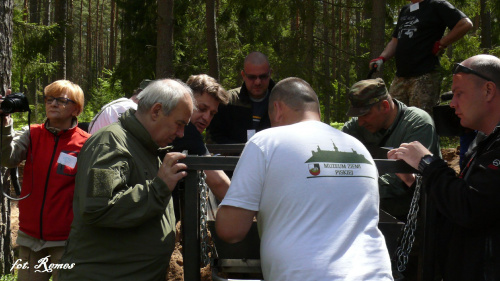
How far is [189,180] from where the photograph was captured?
277 centimetres

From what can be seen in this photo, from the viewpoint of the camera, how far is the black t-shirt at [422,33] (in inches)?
235

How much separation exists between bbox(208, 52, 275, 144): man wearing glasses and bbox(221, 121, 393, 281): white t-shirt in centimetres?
315

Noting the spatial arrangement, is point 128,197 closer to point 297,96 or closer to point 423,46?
point 297,96

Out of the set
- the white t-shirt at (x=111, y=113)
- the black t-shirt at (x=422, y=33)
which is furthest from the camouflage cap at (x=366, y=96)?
the black t-shirt at (x=422, y=33)

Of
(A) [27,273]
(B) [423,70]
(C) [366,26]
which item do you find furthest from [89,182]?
(C) [366,26]

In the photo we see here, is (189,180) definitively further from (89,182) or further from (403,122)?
(403,122)

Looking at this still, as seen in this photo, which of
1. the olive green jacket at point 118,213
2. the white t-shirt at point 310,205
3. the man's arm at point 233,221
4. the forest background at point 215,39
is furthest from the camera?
the forest background at point 215,39

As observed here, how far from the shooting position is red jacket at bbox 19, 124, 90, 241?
3.90 meters

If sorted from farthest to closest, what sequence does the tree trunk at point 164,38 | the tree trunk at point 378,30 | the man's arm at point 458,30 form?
the tree trunk at point 164,38, the tree trunk at point 378,30, the man's arm at point 458,30

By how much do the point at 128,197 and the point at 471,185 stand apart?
61.2 inches

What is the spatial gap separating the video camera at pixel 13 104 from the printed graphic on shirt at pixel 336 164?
7.01 feet

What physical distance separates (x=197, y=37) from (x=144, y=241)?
15.2 meters

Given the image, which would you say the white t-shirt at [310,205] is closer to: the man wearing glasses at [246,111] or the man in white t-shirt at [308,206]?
the man in white t-shirt at [308,206]

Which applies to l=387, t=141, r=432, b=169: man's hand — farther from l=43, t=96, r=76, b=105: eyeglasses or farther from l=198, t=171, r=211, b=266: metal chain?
l=43, t=96, r=76, b=105: eyeglasses
